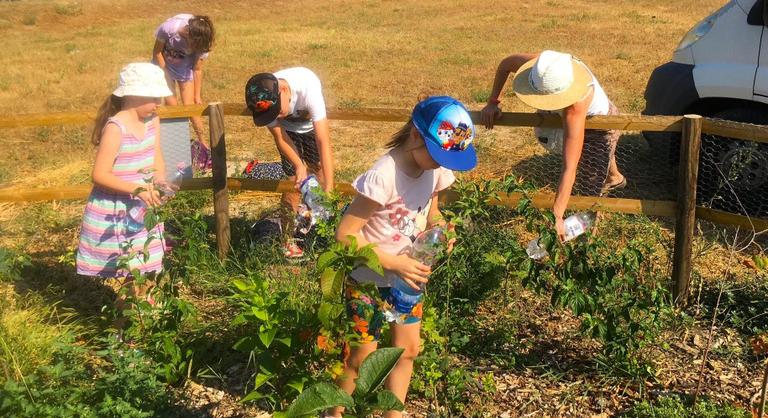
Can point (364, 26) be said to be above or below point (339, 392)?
below

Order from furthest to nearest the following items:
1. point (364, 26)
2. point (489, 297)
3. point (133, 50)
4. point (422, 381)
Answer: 1. point (364, 26)
2. point (133, 50)
3. point (489, 297)
4. point (422, 381)

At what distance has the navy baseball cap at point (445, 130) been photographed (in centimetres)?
250

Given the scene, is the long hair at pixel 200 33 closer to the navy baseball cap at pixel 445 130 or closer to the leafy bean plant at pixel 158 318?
the leafy bean plant at pixel 158 318

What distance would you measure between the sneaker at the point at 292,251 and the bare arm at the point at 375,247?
1.79 m

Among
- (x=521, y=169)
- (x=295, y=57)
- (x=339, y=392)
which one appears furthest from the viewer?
(x=295, y=57)

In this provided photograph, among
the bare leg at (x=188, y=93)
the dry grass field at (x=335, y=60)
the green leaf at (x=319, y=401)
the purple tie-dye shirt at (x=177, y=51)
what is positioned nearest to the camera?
the green leaf at (x=319, y=401)

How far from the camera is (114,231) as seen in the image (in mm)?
3621

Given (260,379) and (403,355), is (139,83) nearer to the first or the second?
(260,379)

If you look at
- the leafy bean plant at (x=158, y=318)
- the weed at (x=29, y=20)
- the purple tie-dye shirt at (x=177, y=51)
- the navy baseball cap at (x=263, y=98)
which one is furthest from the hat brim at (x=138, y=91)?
the weed at (x=29, y=20)

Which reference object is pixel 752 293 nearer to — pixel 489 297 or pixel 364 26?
pixel 489 297

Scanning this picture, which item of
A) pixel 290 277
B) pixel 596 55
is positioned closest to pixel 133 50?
pixel 596 55

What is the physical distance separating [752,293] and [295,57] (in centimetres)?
1081

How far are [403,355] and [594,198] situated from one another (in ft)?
5.78

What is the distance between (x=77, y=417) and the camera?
9.13 feet
